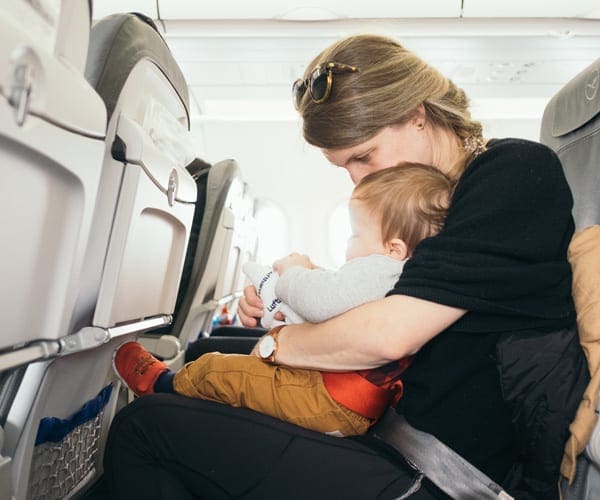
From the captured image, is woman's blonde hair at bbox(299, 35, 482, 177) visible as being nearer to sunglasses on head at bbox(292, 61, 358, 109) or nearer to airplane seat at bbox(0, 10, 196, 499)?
sunglasses on head at bbox(292, 61, 358, 109)

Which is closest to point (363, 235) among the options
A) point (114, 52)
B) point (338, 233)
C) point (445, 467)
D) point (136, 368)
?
point (445, 467)

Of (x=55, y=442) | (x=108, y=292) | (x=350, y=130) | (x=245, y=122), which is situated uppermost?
(x=245, y=122)

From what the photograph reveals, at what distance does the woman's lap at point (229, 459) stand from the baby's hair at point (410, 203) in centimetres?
49

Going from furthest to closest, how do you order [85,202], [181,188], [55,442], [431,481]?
1. [181,188]
2. [55,442]
3. [431,481]
4. [85,202]

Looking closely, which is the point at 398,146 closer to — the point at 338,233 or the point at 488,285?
the point at 488,285

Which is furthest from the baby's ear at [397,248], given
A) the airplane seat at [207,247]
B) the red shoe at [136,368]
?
the airplane seat at [207,247]

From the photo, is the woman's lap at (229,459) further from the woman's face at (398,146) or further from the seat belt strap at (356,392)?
the woman's face at (398,146)

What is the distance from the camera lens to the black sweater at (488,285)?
114 centimetres

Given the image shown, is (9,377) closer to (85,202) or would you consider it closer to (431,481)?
(85,202)

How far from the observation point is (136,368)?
1.80m

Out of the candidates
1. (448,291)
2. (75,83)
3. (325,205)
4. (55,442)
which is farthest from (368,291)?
(325,205)

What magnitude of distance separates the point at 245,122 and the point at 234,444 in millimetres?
7268

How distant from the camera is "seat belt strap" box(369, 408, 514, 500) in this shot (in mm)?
1182

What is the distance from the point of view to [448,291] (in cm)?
113
